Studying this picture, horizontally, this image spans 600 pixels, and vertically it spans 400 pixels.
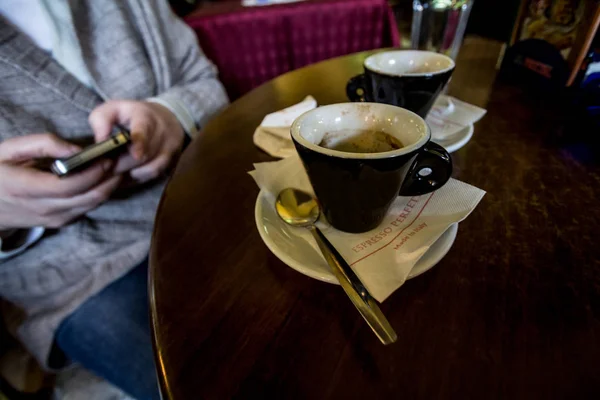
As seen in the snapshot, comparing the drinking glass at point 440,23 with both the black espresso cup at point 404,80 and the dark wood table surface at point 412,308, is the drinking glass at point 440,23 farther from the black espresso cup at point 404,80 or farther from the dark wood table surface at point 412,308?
the dark wood table surface at point 412,308

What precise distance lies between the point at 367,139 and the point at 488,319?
17cm

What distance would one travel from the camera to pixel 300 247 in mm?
285

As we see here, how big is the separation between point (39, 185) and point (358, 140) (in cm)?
38

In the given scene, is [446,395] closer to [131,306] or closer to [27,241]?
[131,306]

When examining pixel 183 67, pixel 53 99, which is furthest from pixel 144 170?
pixel 183 67

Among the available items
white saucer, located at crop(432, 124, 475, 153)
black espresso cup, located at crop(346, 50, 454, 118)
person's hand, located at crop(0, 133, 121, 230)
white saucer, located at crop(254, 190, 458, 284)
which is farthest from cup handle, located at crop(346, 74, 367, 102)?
person's hand, located at crop(0, 133, 121, 230)

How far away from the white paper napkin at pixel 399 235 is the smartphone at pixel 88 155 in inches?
8.4

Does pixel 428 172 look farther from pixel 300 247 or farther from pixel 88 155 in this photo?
pixel 88 155

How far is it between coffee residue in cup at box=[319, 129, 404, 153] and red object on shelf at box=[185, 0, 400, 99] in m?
1.05

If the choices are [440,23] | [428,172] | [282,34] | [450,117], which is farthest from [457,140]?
[282,34]

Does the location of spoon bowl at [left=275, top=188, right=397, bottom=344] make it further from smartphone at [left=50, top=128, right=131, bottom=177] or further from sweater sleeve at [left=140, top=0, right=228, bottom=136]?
sweater sleeve at [left=140, top=0, right=228, bottom=136]

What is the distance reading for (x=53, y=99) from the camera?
52cm

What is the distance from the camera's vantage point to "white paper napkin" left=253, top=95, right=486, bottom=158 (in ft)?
1.43

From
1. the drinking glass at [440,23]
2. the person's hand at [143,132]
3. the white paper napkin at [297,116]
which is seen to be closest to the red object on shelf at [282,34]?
the drinking glass at [440,23]
